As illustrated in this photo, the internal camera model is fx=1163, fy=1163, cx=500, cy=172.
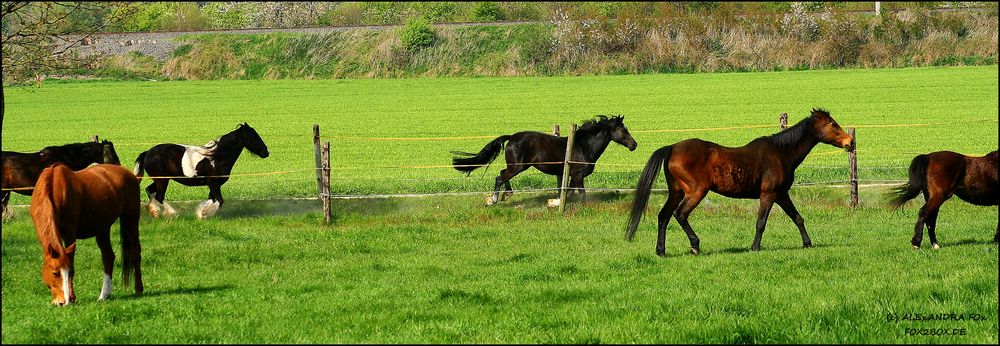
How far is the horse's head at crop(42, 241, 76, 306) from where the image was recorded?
31.7 feet

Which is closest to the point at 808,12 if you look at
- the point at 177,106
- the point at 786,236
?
the point at 177,106

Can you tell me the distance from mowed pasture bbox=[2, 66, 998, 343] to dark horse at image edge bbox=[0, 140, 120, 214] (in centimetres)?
71

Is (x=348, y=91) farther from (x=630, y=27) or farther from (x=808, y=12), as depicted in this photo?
(x=808, y=12)

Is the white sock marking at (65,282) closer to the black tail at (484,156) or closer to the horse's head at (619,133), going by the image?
the black tail at (484,156)

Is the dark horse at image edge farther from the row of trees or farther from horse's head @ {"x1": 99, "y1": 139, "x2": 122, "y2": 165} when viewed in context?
the row of trees

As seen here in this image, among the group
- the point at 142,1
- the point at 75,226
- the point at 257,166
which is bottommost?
the point at 257,166

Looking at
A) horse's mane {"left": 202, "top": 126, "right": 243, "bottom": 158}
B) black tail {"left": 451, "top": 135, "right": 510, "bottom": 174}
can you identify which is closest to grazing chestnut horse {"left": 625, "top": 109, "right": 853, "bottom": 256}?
black tail {"left": 451, "top": 135, "right": 510, "bottom": 174}

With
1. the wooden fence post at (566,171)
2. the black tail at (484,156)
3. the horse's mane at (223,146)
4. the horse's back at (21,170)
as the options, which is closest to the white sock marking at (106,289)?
the horse's back at (21,170)

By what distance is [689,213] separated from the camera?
546 inches

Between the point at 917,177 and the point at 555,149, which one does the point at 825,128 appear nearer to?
the point at 917,177

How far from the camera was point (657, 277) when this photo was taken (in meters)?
11.7

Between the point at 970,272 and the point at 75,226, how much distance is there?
8.31 metres

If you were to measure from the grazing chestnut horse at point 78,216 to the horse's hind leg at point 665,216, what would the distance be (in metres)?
5.84

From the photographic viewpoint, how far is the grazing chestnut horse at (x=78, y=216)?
9781 mm
